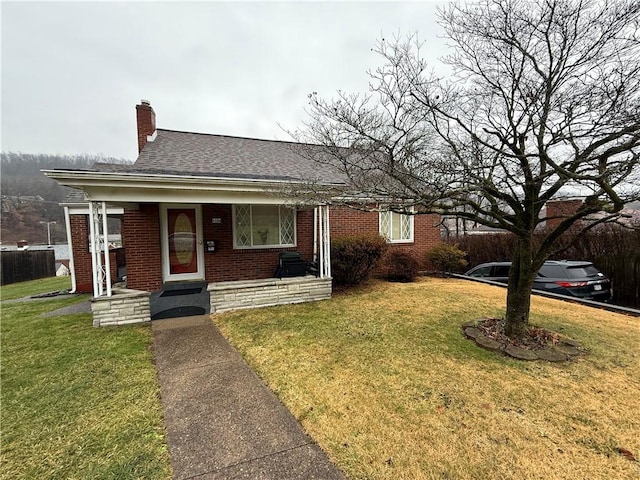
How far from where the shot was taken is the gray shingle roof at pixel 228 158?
7.69 metres

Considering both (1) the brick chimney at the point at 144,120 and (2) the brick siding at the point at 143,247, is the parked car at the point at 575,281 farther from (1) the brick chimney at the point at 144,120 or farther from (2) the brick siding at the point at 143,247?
(1) the brick chimney at the point at 144,120

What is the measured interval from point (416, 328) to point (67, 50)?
37.9 feet

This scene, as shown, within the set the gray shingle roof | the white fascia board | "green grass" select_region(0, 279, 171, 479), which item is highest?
the gray shingle roof

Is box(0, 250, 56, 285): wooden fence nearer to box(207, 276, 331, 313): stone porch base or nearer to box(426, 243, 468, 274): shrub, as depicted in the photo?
box(207, 276, 331, 313): stone porch base

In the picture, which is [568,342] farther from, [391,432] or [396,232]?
[396,232]

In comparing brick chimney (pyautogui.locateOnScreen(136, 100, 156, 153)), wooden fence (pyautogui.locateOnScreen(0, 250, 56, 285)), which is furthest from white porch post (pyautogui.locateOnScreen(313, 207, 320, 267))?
wooden fence (pyautogui.locateOnScreen(0, 250, 56, 285))

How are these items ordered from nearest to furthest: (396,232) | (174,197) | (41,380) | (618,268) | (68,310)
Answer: (41,380)
(174,197)
(68,310)
(618,268)
(396,232)

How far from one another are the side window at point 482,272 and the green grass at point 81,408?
9.71 metres

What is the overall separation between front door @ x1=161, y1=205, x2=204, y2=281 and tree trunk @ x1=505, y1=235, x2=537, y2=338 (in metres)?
7.01

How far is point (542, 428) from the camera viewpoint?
8.64 ft

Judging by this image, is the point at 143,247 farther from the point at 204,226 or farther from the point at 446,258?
the point at 446,258

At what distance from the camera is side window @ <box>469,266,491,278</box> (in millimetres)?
9907

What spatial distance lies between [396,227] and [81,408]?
9.43 metres

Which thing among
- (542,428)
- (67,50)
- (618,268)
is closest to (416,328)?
(542,428)
